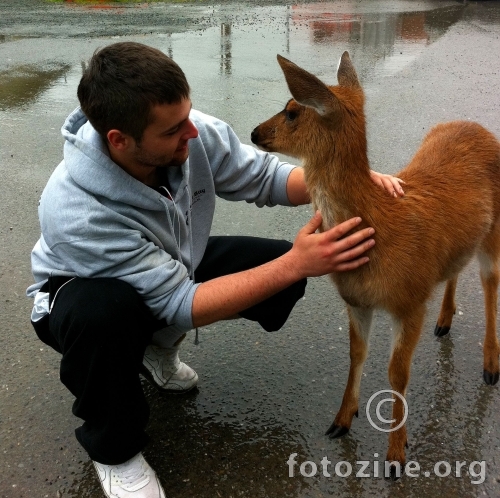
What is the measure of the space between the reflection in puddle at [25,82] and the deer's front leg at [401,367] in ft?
19.1

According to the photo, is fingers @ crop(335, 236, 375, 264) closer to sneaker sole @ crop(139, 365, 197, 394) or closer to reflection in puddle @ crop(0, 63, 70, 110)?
sneaker sole @ crop(139, 365, 197, 394)

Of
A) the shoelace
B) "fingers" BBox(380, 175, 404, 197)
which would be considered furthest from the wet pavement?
Answer: "fingers" BBox(380, 175, 404, 197)

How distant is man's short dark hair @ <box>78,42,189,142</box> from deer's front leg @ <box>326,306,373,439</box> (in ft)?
4.15

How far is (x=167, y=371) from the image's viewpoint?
9.66ft

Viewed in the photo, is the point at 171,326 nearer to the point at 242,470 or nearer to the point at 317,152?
the point at 242,470

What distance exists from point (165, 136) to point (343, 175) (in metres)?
0.72

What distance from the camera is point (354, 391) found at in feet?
9.18

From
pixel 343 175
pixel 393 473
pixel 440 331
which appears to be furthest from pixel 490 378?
pixel 343 175

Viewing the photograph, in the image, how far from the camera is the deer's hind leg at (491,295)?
10.2 ft

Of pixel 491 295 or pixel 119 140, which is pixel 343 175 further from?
pixel 491 295

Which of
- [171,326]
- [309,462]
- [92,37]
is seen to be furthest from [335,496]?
[92,37]

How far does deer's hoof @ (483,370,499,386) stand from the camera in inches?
121

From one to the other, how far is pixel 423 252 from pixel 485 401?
36.6 inches

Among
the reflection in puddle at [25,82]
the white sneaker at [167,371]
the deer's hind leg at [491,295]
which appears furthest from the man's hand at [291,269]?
the reflection in puddle at [25,82]
